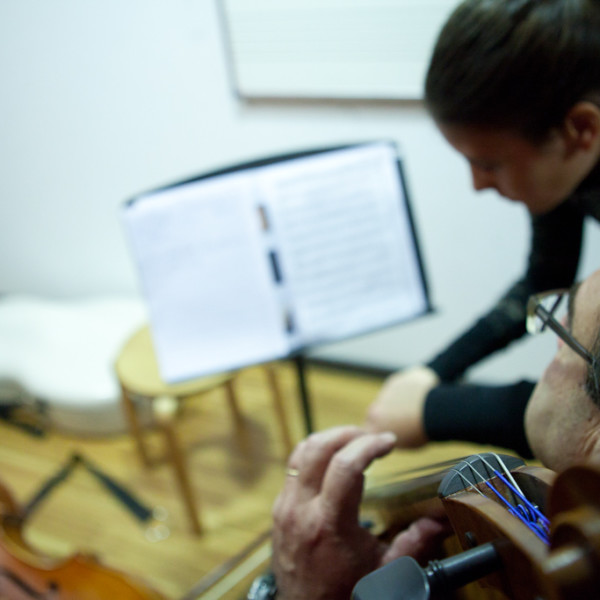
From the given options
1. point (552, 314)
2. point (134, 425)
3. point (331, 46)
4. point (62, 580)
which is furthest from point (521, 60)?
point (134, 425)

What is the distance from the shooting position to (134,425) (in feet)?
5.78

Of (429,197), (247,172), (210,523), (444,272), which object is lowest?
(210,523)

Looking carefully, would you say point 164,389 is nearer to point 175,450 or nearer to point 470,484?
point 175,450

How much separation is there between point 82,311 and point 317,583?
1.71 m

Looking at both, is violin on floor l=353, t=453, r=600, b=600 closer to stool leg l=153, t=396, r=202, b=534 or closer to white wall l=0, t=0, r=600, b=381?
stool leg l=153, t=396, r=202, b=534

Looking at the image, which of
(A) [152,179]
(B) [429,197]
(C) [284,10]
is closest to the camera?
(C) [284,10]

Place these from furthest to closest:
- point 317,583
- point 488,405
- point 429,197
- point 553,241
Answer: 1. point 429,197
2. point 553,241
3. point 488,405
4. point 317,583

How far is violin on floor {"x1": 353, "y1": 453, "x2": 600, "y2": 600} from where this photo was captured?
0.82 feet

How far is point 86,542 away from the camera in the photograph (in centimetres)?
163

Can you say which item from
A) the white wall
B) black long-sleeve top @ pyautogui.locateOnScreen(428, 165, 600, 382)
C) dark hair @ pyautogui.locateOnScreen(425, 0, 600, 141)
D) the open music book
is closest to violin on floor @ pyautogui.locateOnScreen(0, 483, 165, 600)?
the open music book

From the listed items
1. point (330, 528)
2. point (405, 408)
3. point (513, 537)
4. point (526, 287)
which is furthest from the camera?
point (526, 287)

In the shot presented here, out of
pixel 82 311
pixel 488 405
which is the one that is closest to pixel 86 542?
pixel 82 311

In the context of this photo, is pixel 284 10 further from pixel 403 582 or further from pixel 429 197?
pixel 403 582

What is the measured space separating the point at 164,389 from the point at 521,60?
1.06m
